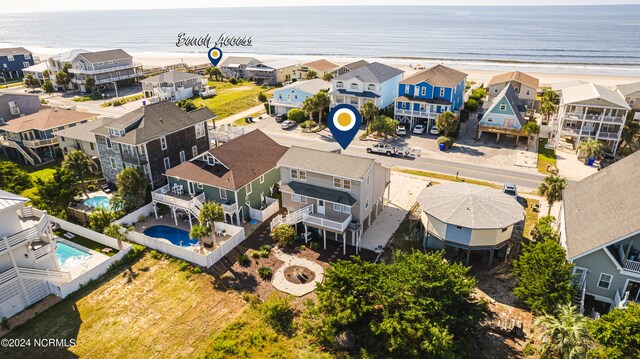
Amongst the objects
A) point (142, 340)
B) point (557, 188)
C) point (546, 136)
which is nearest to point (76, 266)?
point (142, 340)

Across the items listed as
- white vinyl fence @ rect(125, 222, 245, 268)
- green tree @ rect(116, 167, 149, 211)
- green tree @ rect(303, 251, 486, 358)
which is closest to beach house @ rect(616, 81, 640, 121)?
green tree @ rect(303, 251, 486, 358)

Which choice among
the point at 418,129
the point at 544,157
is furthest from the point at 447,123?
the point at 544,157

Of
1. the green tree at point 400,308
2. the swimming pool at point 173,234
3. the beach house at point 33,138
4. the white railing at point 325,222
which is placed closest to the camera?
the green tree at point 400,308

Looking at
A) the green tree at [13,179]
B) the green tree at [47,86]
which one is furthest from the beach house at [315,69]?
the green tree at [13,179]

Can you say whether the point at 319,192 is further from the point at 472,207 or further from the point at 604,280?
the point at 604,280

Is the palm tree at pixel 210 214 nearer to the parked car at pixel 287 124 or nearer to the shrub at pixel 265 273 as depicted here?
Result: the shrub at pixel 265 273
